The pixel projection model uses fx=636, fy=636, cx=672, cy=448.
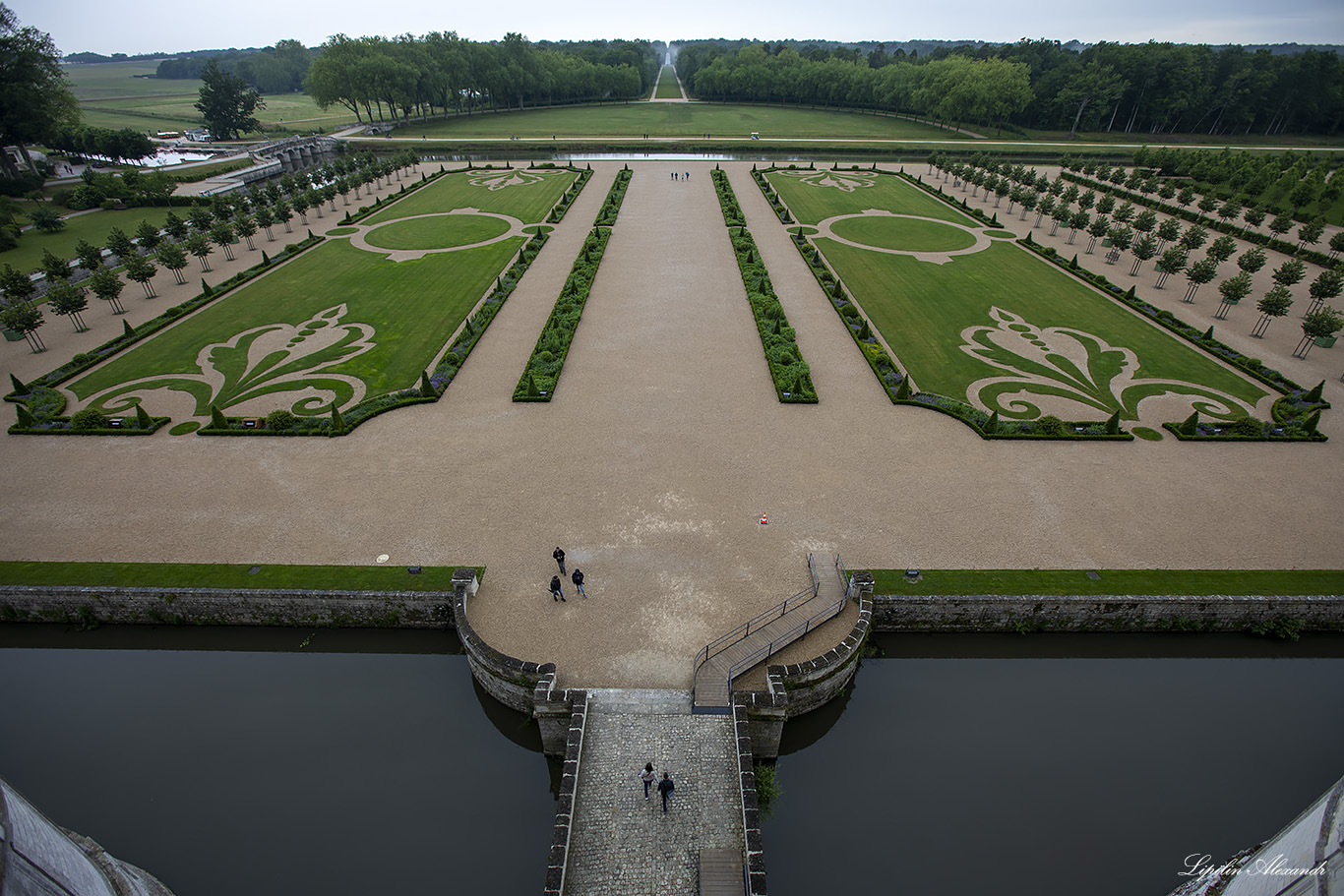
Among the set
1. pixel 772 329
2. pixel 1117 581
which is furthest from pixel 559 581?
pixel 772 329

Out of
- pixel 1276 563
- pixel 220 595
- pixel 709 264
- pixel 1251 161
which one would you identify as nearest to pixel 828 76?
pixel 1251 161

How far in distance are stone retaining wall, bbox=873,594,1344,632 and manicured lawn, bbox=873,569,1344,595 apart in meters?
0.35

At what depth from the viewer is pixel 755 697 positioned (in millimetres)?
20219

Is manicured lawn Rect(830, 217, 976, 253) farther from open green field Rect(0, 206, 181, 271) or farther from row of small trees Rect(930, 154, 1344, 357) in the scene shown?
open green field Rect(0, 206, 181, 271)

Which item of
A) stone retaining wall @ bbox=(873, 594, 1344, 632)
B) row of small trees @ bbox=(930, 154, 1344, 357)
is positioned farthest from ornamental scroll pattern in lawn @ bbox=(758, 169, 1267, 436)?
stone retaining wall @ bbox=(873, 594, 1344, 632)

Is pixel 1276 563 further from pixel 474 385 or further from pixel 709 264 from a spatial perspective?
pixel 709 264

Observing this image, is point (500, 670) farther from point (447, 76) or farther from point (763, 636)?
point (447, 76)

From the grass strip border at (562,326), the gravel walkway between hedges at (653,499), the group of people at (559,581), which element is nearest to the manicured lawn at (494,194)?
the grass strip border at (562,326)

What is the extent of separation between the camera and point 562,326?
44188mm

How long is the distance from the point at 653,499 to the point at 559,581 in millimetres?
6815

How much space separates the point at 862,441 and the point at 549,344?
67.9ft

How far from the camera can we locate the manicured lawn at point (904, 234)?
64.4 m

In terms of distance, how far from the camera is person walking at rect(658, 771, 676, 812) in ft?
57.9

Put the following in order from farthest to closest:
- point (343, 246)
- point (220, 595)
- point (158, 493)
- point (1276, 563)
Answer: point (343, 246) → point (158, 493) → point (1276, 563) → point (220, 595)
